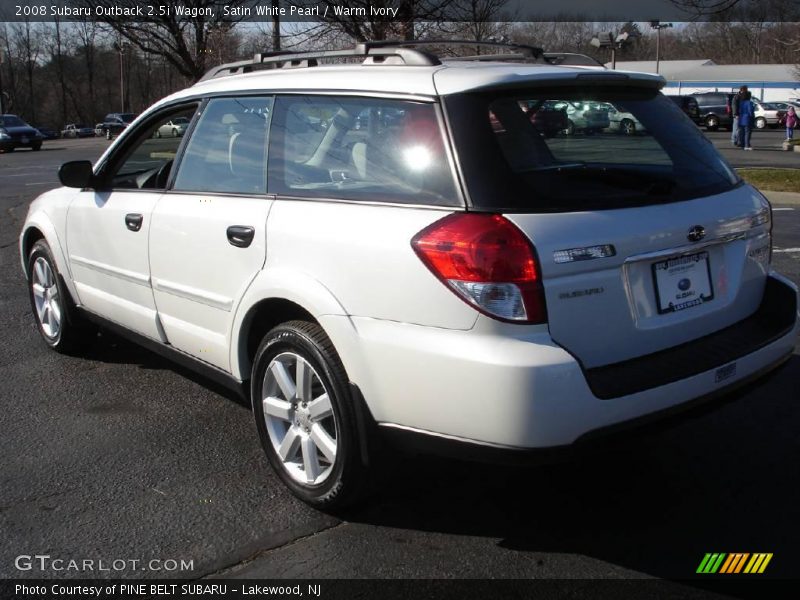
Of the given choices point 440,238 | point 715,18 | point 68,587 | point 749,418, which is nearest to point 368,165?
point 440,238

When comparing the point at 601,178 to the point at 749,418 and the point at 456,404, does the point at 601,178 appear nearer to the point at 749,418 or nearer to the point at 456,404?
the point at 456,404

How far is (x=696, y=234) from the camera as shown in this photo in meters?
3.18

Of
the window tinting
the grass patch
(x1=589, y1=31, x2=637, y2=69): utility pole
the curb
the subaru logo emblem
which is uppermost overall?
(x1=589, y1=31, x2=637, y2=69): utility pole

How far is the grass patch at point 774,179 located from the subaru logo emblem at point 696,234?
1267 centimetres

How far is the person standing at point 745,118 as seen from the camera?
84.7ft

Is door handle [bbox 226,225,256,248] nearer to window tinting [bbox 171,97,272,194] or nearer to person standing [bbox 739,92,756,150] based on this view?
window tinting [bbox 171,97,272,194]

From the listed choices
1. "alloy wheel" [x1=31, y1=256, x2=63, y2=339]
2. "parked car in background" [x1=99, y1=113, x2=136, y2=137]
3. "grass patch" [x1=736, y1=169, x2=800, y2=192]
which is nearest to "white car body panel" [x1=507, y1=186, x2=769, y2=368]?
"alloy wheel" [x1=31, y1=256, x2=63, y2=339]

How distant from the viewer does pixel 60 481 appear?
3752mm

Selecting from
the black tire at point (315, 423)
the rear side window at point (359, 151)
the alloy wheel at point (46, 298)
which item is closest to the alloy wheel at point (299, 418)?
the black tire at point (315, 423)

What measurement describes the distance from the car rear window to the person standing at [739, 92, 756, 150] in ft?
78.8

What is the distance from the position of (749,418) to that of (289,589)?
266cm

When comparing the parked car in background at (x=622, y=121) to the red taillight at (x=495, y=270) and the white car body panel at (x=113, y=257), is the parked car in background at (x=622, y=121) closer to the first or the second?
the red taillight at (x=495, y=270)

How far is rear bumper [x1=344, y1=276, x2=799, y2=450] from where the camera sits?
272 cm

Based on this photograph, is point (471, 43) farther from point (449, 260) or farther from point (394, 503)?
point (394, 503)
